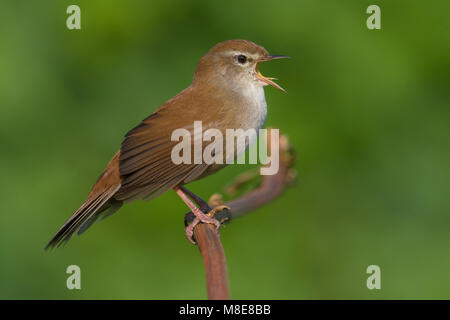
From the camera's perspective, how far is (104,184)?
3604mm

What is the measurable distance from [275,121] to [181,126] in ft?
4.19

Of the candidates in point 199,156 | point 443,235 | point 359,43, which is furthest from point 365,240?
point 199,156

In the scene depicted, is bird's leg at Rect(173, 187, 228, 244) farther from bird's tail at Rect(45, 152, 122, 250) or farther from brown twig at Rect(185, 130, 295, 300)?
bird's tail at Rect(45, 152, 122, 250)

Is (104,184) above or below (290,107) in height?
below

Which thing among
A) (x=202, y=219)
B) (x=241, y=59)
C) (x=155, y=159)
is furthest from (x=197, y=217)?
(x=241, y=59)

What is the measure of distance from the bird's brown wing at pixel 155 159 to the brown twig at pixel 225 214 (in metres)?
0.27

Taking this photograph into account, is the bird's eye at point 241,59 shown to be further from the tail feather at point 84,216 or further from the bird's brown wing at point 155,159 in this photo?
the tail feather at point 84,216

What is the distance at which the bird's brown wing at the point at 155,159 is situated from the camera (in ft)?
11.2

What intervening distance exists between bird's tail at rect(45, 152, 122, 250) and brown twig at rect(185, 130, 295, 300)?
0.40 meters

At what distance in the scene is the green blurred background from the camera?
15.1ft

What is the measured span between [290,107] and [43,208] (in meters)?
1.72

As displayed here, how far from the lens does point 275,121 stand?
4797 mm

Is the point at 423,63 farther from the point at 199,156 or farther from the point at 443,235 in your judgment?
the point at 199,156

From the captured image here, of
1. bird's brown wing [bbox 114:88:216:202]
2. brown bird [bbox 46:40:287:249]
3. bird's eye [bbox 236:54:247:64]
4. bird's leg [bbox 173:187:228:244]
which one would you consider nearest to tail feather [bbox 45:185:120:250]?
brown bird [bbox 46:40:287:249]
